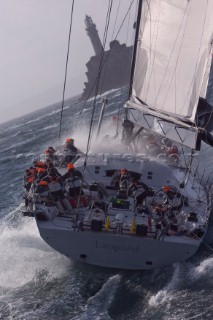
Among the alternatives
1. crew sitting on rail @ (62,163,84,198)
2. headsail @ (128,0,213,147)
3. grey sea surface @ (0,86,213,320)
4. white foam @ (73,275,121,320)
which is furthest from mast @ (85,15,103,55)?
white foam @ (73,275,121,320)

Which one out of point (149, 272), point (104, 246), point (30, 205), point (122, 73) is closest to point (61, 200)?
point (30, 205)

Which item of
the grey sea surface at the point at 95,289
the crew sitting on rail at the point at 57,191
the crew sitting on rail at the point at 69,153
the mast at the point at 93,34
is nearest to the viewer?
the grey sea surface at the point at 95,289

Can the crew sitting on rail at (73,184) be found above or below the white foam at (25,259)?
above

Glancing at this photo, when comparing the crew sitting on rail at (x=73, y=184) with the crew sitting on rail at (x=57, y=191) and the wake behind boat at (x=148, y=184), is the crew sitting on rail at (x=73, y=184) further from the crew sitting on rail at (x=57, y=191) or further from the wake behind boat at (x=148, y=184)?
the crew sitting on rail at (x=57, y=191)

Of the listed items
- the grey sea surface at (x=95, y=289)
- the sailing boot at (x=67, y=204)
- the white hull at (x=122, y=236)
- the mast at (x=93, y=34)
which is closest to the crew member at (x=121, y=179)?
the white hull at (x=122, y=236)

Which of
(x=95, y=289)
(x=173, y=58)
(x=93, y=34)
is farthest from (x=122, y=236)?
(x=93, y=34)

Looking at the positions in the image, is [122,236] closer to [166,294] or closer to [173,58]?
[166,294]
